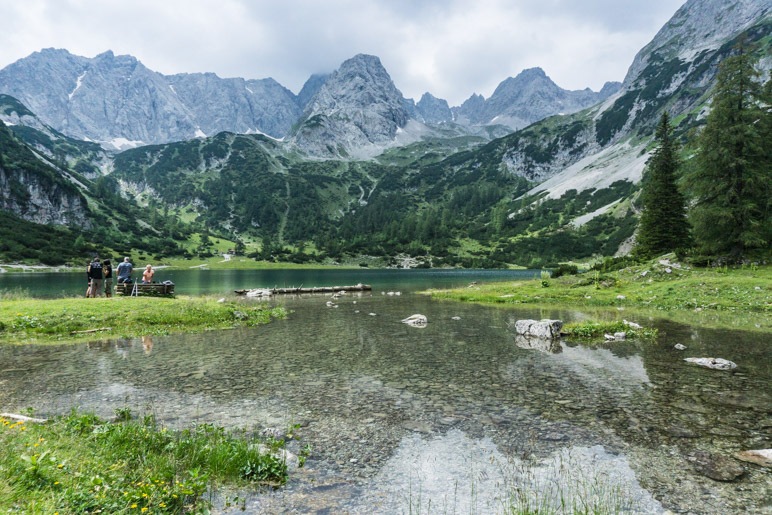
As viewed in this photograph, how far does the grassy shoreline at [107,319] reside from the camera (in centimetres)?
2411

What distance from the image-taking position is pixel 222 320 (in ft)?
102

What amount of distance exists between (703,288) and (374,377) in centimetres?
3567

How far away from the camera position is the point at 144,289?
1481 inches

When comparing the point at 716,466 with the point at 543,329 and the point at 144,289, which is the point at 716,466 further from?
the point at 144,289

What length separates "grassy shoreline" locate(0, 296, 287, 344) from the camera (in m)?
24.1

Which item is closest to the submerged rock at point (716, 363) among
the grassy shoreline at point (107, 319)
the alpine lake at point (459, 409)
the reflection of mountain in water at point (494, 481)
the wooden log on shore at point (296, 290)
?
the alpine lake at point (459, 409)

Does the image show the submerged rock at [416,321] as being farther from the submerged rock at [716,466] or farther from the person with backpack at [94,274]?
the person with backpack at [94,274]

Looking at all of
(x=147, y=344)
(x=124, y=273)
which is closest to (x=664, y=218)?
(x=147, y=344)

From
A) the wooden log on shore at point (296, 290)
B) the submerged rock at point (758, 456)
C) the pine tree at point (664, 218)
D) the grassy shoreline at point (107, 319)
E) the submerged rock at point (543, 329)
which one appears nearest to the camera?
the submerged rock at point (758, 456)

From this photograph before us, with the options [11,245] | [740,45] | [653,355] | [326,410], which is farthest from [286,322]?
[11,245]

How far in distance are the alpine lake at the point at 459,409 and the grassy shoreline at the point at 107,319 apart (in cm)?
277

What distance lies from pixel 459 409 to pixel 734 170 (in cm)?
4803

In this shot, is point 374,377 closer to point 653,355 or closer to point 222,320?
point 653,355

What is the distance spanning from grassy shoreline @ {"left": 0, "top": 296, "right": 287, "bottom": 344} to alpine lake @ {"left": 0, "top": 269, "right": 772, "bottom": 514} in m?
2.77
